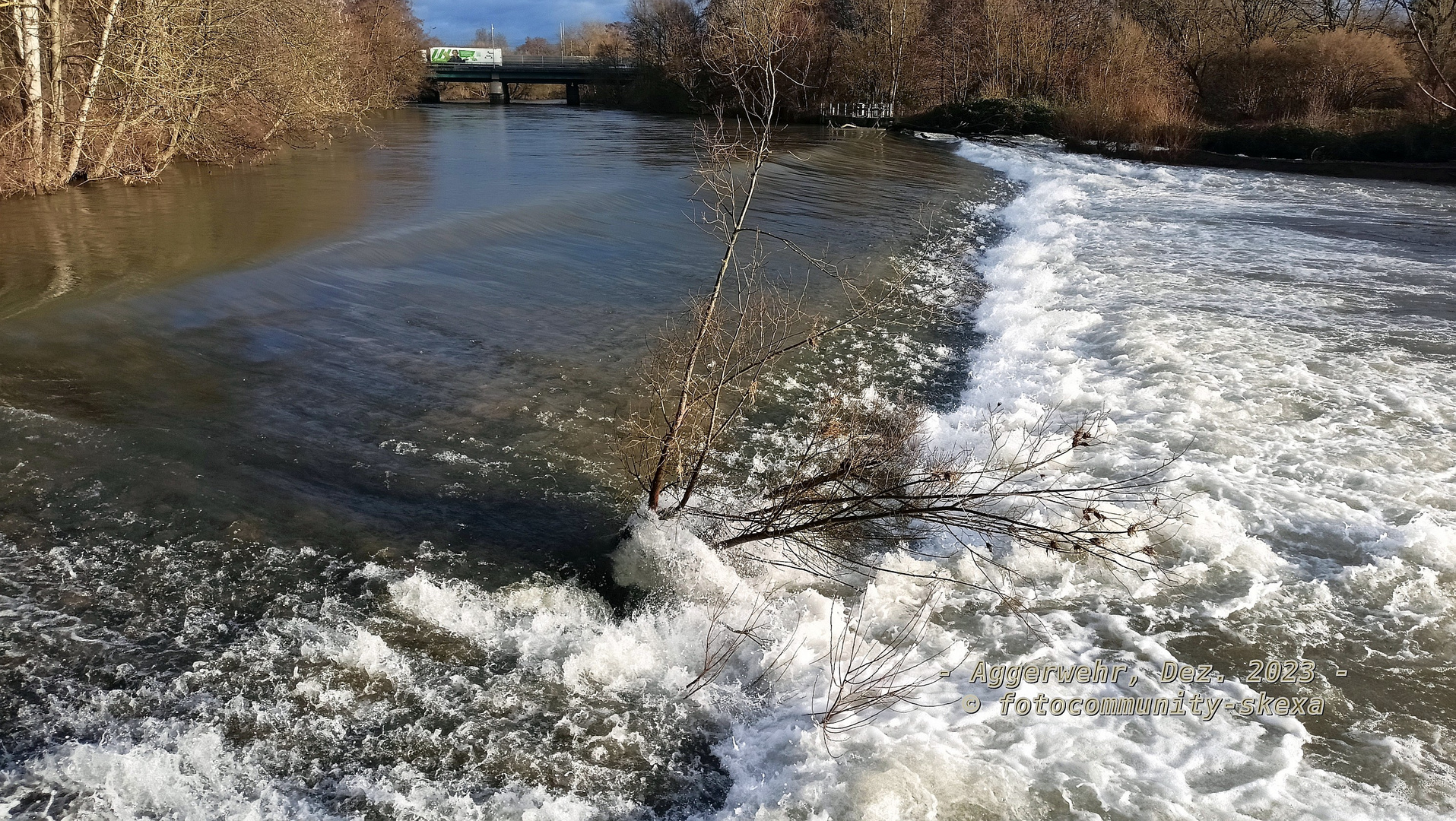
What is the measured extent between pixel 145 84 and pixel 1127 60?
3350 cm

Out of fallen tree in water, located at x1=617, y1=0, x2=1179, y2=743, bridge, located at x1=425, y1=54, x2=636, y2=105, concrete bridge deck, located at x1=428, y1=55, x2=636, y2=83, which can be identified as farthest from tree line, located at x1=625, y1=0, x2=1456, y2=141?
fallen tree in water, located at x1=617, y1=0, x2=1179, y2=743

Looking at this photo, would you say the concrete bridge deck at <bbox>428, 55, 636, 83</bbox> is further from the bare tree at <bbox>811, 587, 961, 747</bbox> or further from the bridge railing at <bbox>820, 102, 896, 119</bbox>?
the bare tree at <bbox>811, 587, 961, 747</bbox>

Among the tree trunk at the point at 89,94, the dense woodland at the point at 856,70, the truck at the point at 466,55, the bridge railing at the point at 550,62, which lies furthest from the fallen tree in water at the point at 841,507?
the truck at the point at 466,55

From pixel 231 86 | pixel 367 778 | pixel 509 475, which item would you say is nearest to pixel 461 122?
pixel 231 86

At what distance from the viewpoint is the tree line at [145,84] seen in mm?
15477

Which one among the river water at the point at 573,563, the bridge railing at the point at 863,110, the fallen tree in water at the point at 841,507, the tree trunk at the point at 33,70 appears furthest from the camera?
the bridge railing at the point at 863,110

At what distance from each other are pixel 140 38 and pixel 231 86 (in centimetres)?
265

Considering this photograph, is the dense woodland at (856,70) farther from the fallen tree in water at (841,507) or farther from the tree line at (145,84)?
the fallen tree in water at (841,507)

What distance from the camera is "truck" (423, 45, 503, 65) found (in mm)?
74312

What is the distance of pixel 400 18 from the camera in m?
56.9

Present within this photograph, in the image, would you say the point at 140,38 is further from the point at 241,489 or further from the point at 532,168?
the point at 241,489

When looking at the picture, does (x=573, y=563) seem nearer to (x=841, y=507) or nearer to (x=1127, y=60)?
(x=841, y=507)

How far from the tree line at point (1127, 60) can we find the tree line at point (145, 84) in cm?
915

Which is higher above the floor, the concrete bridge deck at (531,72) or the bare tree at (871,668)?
the concrete bridge deck at (531,72)
